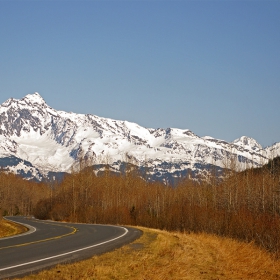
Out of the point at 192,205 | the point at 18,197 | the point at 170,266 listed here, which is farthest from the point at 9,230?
the point at 18,197

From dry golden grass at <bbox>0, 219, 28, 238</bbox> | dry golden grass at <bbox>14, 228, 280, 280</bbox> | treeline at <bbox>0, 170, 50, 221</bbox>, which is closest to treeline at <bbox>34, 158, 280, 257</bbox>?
dry golden grass at <bbox>14, 228, 280, 280</bbox>

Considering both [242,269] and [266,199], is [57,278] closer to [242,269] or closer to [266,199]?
[242,269]

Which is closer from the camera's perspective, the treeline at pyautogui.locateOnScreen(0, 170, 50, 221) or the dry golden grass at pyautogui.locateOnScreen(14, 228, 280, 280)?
the dry golden grass at pyautogui.locateOnScreen(14, 228, 280, 280)

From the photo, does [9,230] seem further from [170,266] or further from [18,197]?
[18,197]

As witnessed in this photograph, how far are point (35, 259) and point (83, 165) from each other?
92899 millimetres

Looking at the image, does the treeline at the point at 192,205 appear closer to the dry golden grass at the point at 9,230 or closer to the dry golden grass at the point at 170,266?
the dry golden grass at the point at 170,266

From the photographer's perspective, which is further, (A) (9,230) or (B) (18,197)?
(B) (18,197)

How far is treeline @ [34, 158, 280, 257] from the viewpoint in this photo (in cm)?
3422

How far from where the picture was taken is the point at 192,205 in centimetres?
5347

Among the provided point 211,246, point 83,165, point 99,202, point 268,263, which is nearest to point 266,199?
point 211,246

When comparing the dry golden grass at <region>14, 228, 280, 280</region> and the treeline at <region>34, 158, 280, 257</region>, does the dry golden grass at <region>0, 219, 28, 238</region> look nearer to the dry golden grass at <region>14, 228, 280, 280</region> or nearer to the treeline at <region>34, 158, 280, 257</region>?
the treeline at <region>34, 158, 280, 257</region>

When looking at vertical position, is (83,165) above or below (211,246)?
above

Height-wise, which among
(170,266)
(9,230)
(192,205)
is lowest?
(9,230)

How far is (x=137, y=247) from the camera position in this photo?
22.9m
